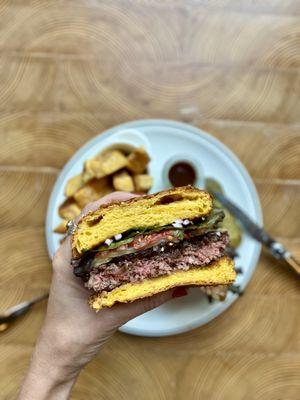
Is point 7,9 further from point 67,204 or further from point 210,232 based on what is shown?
point 210,232

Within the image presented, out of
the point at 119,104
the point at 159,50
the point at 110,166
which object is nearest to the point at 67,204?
the point at 110,166

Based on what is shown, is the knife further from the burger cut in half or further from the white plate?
the burger cut in half

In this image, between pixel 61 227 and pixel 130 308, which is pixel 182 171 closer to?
pixel 61 227

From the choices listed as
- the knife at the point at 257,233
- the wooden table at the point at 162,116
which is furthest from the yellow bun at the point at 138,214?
the wooden table at the point at 162,116

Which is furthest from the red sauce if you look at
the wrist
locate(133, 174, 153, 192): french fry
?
the wrist

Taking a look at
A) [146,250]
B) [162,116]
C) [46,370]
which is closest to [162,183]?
[162,116]
